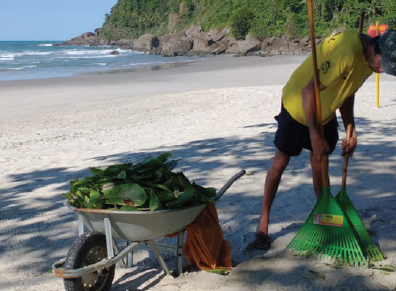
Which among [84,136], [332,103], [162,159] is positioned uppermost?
[332,103]

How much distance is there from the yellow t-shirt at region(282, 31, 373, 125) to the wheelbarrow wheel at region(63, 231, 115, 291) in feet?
4.95

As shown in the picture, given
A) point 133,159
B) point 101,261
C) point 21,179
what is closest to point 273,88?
point 133,159

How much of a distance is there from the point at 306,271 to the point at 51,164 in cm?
427

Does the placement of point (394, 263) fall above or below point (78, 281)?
below

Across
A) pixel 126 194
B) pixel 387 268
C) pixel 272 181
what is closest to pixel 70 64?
pixel 272 181

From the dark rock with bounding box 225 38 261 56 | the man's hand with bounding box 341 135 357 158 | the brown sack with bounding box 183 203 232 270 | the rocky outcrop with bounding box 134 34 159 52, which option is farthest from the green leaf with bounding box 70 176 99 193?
the rocky outcrop with bounding box 134 34 159 52

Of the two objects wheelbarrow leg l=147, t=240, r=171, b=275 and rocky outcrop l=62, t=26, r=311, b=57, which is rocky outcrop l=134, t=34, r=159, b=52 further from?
wheelbarrow leg l=147, t=240, r=171, b=275

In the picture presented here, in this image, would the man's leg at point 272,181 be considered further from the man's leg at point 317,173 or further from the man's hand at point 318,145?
the man's hand at point 318,145

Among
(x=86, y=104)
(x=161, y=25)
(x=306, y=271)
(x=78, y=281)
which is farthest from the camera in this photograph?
(x=161, y=25)

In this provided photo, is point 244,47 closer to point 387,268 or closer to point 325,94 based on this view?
point 325,94

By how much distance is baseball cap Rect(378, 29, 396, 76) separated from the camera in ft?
9.24

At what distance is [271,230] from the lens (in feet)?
12.9

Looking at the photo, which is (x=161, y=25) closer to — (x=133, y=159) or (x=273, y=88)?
(x=273, y=88)

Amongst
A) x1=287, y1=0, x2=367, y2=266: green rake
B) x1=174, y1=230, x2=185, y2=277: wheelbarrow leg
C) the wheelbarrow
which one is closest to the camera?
the wheelbarrow
